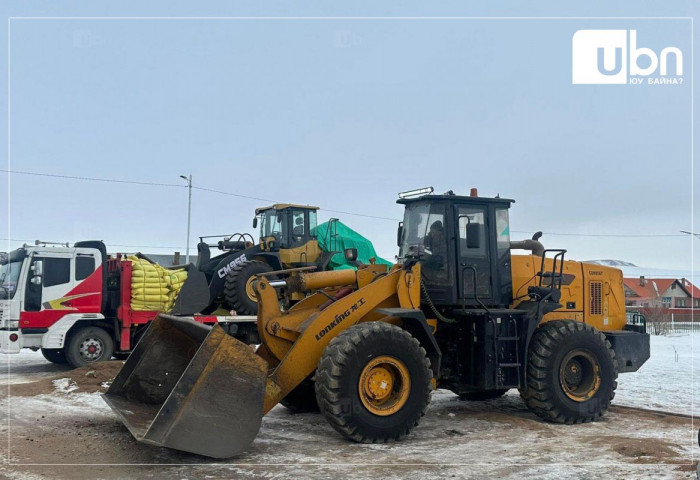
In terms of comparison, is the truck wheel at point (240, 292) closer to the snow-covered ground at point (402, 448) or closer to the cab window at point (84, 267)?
the cab window at point (84, 267)

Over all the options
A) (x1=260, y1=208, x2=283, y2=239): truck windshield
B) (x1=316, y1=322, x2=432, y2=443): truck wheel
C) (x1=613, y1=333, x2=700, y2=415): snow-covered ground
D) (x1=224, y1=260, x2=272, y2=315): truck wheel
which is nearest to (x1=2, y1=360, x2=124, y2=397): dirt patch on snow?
(x1=224, y1=260, x2=272, y2=315): truck wheel

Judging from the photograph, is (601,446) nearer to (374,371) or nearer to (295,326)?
(374,371)

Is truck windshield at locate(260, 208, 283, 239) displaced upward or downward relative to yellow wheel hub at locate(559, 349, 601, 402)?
upward

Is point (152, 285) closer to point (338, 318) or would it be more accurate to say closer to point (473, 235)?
point (338, 318)

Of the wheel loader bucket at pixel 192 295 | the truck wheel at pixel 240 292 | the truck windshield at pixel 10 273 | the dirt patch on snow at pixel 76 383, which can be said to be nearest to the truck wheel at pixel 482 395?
the dirt patch on snow at pixel 76 383

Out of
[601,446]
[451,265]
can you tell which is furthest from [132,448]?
[601,446]

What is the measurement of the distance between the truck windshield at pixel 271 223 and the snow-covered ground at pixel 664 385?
9.05 metres

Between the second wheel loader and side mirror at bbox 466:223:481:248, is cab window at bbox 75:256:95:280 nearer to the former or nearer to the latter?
the second wheel loader

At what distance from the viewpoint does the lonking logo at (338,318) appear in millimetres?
7621

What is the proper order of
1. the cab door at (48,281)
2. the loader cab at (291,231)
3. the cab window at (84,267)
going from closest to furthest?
the cab door at (48,281) < the cab window at (84,267) < the loader cab at (291,231)

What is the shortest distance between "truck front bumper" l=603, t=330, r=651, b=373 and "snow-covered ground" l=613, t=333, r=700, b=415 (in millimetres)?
695

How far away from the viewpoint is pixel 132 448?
693 centimetres

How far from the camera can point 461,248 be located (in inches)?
341

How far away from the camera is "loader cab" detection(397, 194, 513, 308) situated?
8617mm
